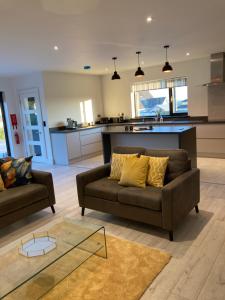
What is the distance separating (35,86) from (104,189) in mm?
4491

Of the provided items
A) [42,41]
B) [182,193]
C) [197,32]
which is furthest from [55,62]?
[182,193]

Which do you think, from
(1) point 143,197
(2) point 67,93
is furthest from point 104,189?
(2) point 67,93

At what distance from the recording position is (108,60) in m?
5.50

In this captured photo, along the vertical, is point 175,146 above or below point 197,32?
below

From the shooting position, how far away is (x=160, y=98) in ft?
24.1

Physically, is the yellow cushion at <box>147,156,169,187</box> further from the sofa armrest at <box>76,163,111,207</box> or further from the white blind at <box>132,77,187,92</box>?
the white blind at <box>132,77,187,92</box>

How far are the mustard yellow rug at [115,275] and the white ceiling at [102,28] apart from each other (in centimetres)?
250

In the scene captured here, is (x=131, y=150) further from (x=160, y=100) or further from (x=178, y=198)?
(x=160, y=100)

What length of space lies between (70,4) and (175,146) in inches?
121

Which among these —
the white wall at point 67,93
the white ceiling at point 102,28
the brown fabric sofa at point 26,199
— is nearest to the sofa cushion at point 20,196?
the brown fabric sofa at point 26,199

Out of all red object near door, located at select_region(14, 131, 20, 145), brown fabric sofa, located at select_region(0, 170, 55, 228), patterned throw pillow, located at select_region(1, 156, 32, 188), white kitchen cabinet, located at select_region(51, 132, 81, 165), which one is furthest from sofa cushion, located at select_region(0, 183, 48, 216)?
red object near door, located at select_region(14, 131, 20, 145)

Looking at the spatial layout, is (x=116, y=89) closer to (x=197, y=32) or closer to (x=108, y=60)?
(x=108, y=60)

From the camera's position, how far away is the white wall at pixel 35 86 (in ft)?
21.1

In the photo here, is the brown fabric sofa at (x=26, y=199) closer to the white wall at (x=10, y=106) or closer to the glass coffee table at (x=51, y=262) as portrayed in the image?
the glass coffee table at (x=51, y=262)
